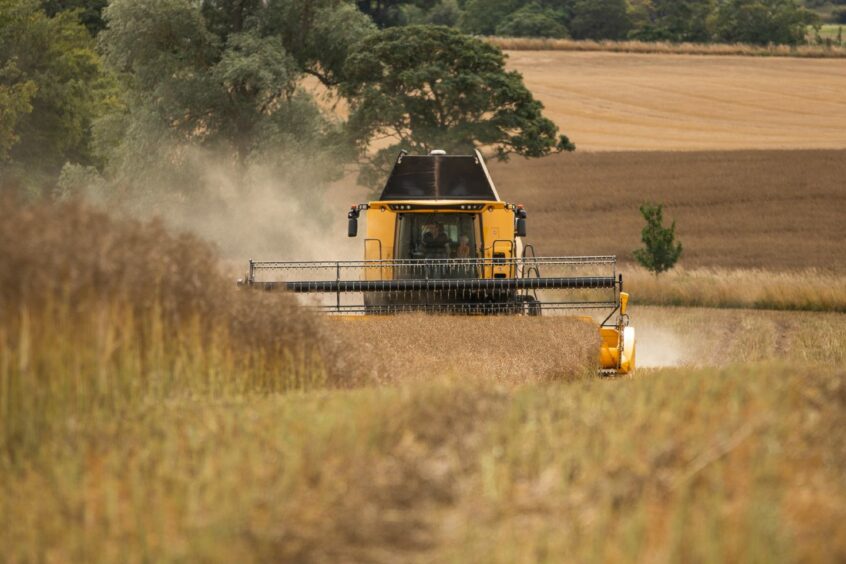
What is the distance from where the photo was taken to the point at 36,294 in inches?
290

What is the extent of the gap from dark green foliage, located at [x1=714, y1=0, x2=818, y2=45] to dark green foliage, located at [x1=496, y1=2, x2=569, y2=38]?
8.72 metres

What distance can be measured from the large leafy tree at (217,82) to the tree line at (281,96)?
0.04m

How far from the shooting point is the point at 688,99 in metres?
61.3

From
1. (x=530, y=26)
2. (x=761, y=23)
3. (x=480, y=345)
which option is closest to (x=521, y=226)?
(x=480, y=345)

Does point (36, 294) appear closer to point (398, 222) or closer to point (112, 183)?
point (398, 222)

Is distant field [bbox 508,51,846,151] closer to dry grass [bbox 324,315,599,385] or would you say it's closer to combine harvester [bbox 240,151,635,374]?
combine harvester [bbox 240,151,635,374]

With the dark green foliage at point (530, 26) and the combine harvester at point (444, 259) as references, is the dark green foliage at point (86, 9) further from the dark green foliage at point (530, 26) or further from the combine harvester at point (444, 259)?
the combine harvester at point (444, 259)

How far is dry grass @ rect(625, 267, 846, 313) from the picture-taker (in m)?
27.5

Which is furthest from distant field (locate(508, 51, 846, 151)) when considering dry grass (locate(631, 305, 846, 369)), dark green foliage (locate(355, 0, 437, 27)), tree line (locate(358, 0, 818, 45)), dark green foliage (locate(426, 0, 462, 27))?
dry grass (locate(631, 305, 846, 369))

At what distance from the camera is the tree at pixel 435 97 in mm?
38438

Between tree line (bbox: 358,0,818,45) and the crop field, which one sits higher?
tree line (bbox: 358,0,818,45)

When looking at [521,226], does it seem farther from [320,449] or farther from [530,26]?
[530,26]

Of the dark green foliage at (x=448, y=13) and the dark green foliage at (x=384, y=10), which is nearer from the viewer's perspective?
the dark green foliage at (x=384, y=10)

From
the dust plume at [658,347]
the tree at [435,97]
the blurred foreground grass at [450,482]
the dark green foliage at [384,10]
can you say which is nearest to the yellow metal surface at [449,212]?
the dust plume at [658,347]
